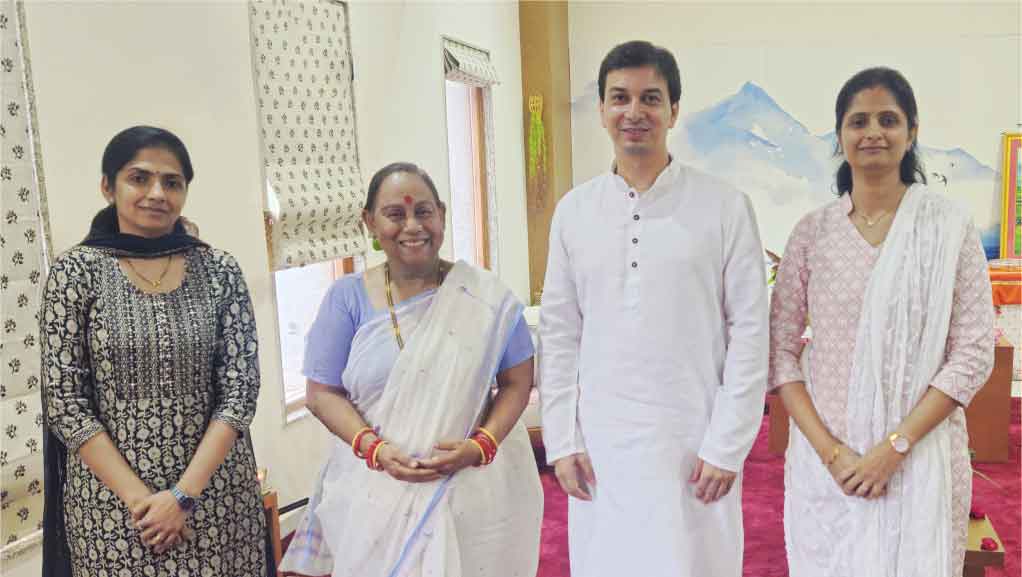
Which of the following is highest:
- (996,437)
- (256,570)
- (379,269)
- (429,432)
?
(379,269)

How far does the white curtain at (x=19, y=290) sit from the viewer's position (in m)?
2.17

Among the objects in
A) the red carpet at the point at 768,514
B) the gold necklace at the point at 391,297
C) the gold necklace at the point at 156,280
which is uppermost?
the gold necklace at the point at 156,280

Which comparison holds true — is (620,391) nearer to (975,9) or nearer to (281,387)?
(281,387)

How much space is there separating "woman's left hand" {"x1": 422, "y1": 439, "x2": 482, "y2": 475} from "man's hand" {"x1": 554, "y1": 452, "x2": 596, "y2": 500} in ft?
0.64

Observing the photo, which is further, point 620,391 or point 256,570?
point 256,570

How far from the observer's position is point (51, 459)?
174cm

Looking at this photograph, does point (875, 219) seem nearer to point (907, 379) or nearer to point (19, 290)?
point (907, 379)

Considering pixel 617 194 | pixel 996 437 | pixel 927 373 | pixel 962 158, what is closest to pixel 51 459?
pixel 617 194

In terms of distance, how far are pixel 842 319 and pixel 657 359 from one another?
0.41 metres

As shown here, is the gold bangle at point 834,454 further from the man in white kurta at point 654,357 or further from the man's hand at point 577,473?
the man's hand at point 577,473

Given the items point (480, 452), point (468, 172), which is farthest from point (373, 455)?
point (468, 172)

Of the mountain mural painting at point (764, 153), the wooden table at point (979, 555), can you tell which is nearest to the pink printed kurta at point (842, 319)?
the wooden table at point (979, 555)

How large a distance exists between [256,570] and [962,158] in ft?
20.1

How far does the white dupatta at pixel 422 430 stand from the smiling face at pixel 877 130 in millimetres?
874
